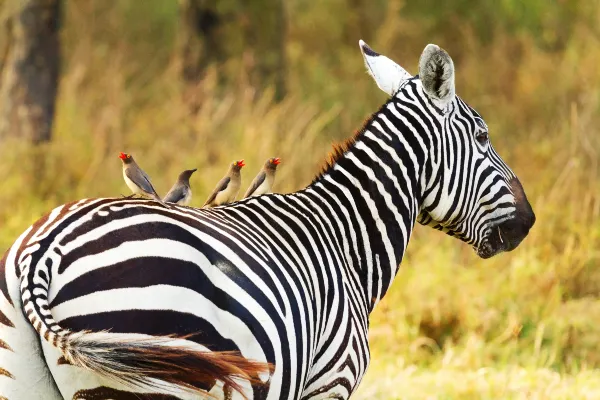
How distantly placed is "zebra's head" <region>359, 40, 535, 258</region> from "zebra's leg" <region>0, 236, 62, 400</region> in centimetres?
173

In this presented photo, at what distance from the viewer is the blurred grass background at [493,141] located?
6395 mm

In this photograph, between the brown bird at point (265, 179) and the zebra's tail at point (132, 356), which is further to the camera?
the brown bird at point (265, 179)

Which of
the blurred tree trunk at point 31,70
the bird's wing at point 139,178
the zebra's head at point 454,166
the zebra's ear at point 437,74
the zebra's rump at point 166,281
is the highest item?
the blurred tree trunk at point 31,70

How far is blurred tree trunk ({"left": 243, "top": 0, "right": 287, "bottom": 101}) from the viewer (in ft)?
37.0

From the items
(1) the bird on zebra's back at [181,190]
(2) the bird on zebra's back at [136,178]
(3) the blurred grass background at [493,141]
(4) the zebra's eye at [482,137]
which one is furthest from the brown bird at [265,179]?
(3) the blurred grass background at [493,141]

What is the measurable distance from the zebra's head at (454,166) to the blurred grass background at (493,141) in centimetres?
148

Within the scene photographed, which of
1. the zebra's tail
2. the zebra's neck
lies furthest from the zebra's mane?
the zebra's tail

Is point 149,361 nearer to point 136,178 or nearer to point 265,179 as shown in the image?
point 265,179

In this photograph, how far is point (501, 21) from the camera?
46.5 ft

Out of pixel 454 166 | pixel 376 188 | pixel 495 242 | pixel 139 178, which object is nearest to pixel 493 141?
pixel 139 178

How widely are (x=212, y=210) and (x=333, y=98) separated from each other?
10835mm

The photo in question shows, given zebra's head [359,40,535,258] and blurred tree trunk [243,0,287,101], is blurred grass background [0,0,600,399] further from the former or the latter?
zebra's head [359,40,535,258]

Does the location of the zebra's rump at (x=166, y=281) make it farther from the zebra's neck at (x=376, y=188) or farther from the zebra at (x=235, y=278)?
the zebra's neck at (x=376, y=188)

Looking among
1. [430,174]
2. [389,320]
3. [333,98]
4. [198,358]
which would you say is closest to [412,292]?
[389,320]
